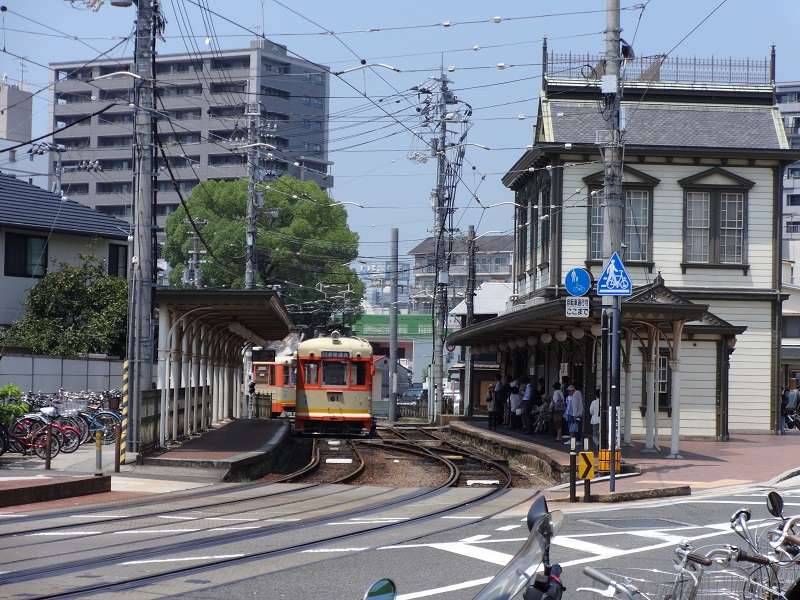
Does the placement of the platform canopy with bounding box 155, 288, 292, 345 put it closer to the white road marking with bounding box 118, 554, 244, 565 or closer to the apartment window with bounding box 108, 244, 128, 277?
the white road marking with bounding box 118, 554, 244, 565

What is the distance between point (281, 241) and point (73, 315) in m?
30.8

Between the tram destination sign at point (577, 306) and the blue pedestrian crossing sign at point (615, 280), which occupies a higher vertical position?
the blue pedestrian crossing sign at point (615, 280)

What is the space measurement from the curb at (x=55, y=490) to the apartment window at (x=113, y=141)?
3548 inches

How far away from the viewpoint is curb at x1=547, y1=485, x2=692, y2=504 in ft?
61.5

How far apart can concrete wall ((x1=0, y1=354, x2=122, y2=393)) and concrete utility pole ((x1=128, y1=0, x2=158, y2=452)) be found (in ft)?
29.5

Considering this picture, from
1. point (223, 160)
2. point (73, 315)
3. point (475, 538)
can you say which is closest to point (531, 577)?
point (475, 538)

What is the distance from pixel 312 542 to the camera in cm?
1311

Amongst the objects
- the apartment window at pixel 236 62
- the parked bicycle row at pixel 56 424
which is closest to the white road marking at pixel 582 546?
the parked bicycle row at pixel 56 424

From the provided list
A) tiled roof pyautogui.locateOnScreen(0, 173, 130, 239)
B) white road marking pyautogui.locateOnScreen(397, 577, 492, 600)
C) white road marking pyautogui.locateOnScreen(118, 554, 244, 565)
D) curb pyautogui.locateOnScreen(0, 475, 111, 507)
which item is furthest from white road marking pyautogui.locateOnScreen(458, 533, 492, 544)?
tiled roof pyautogui.locateOnScreen(0, 173, 130, 239)

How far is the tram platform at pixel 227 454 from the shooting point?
2186cm

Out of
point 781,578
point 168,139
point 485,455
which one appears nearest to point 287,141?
point 168,139

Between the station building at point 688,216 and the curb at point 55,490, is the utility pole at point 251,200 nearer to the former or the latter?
the station building at point 688,216

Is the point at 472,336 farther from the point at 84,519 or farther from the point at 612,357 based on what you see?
the point at 84,519

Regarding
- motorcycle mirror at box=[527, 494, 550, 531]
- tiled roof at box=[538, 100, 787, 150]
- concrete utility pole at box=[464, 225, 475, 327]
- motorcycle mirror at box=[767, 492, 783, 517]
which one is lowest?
motorcycle mirror at box=[767, 492, 783, 517]
